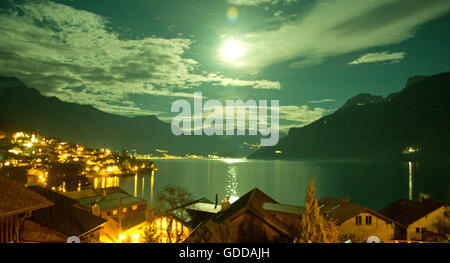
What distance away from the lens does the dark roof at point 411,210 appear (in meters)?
34.0

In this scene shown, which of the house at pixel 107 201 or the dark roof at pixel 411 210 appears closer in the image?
the dark roof at pixel 411 210

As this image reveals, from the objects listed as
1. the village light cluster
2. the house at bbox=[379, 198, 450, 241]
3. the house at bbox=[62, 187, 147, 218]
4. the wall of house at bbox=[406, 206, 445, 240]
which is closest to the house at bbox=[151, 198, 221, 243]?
the house at bbox=[62, 187, 147, 218]

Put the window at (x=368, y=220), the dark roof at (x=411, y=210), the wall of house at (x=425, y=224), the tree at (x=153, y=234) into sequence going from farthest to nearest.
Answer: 1. the dark roof at (x=411, y=210)
2. the wall of house at (x=425, y=224)
3. the window at (x=368, y=220)
4. the tree at (x=153, y=234)

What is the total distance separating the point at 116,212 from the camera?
43.6m

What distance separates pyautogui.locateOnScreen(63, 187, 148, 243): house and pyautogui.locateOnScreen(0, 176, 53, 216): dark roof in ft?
67.9

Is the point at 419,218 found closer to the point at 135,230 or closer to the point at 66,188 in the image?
the point at 135,230

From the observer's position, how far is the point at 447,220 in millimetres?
34281

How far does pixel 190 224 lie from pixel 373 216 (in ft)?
66.2

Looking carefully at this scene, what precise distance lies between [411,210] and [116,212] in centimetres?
4288

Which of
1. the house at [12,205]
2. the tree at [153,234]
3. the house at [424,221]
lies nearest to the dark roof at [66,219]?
the tree at [153,234]

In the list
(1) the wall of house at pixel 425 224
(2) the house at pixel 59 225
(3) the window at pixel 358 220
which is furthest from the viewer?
(1) the wall of house at pixel 425 224

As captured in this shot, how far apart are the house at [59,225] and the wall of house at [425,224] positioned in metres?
34.8

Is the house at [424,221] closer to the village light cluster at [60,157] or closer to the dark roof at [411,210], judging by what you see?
the dark roof at [411,210]

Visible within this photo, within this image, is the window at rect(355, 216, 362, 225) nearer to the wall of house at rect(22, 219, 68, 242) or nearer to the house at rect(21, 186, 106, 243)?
the house at rect(21, 186, 106, 243)
